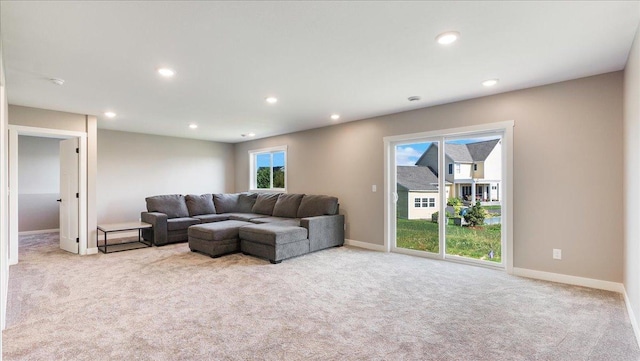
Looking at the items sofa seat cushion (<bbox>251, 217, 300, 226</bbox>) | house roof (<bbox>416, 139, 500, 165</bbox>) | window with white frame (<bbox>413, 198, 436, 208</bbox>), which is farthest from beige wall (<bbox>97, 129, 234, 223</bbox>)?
house roof (<bbox>416, 139, 500, 165</bbox>)

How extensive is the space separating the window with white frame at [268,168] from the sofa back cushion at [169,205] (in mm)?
1991

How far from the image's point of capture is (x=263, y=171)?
8023 mm

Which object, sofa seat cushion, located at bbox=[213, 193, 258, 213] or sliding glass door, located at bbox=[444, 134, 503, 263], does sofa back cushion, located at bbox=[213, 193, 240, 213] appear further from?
sliding glass door, located at bbox=[444, 134, 503, 263]

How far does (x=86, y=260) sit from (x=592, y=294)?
21.3 feet

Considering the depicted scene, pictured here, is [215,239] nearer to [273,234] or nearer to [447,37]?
[273,234]

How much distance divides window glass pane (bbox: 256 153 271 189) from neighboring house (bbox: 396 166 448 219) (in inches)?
142

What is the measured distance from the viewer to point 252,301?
3.08m

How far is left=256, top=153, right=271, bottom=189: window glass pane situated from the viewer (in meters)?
7.84

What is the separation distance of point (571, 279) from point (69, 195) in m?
7.35

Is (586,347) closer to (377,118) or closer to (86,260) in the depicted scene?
(377,118)

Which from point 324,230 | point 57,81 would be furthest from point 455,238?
point 57,81

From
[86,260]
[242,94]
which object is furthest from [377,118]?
[86,260]

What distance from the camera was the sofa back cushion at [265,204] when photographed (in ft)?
21.9

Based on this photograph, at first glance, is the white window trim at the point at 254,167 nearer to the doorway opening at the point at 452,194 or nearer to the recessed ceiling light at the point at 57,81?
the doorway opening at the point at 452,194
